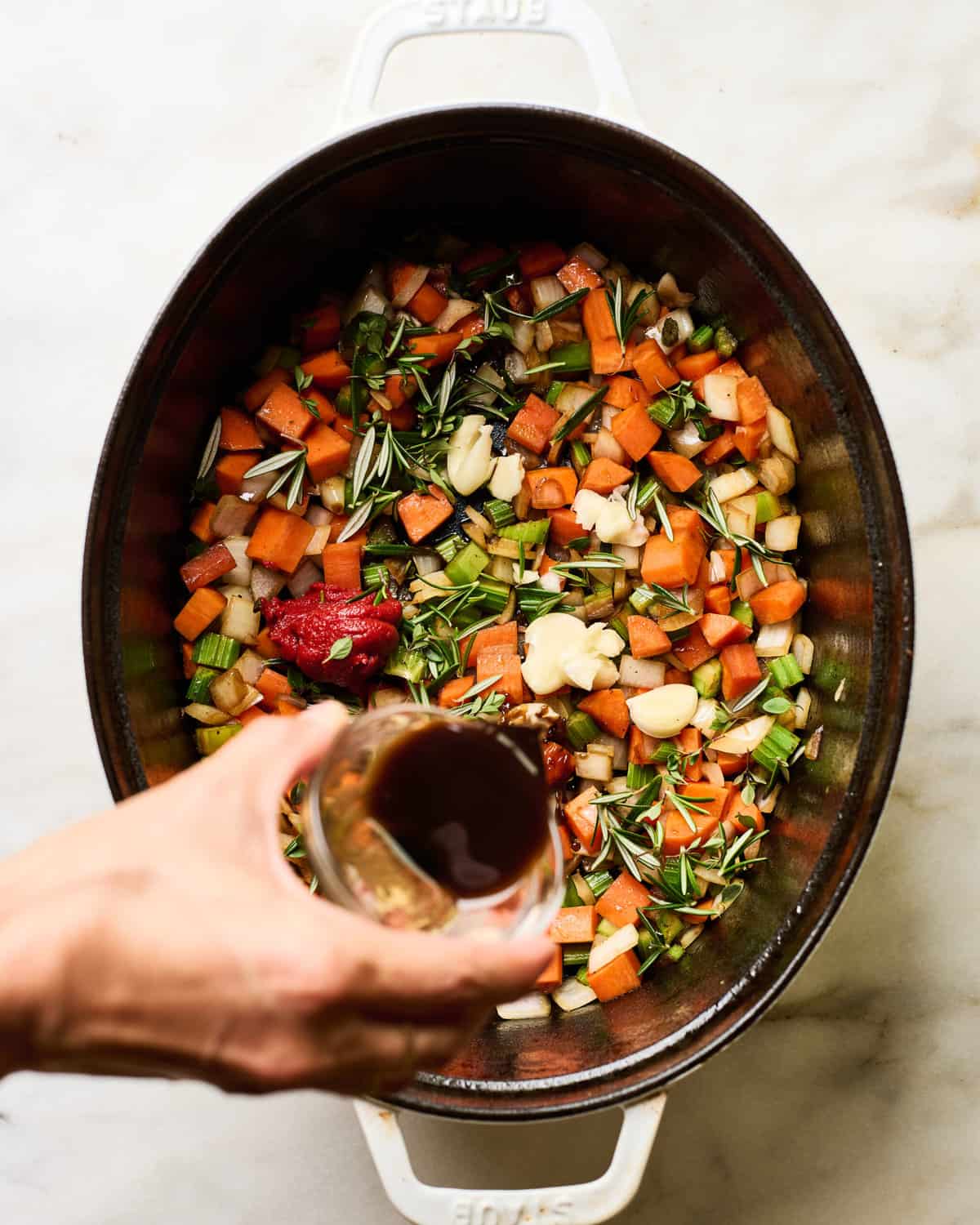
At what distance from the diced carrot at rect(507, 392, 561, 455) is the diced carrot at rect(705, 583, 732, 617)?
38 centimetres

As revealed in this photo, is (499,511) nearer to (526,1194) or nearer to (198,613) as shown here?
(198,613)

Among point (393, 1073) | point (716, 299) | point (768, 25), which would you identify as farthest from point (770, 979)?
point (768, 25)

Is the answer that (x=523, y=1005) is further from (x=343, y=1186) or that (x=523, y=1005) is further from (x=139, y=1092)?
(x=139, y=1092)

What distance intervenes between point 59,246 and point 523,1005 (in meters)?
1.55

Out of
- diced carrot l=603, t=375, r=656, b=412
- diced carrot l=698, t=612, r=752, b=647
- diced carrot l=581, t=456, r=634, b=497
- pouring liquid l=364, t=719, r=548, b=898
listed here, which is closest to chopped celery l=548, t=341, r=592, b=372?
diced carrot l=603, t=375, r=656, b=412

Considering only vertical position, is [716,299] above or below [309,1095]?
above

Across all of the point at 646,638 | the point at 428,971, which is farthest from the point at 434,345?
the point at 428,971

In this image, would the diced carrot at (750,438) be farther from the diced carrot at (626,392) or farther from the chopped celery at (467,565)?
the chopped celery at (467,565)

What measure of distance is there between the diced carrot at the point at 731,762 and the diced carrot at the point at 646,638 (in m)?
0.20

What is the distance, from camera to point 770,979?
56.6 inches

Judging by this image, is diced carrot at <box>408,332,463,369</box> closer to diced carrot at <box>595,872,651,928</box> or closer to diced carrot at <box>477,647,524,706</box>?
diced carrot at <box>477,647,524,706</box>

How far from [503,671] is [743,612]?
16.4 inches

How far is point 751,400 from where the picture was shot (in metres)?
1.72

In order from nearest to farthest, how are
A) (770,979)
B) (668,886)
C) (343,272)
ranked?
1. (770,979)
2. (668,886)
3. (343,272)
